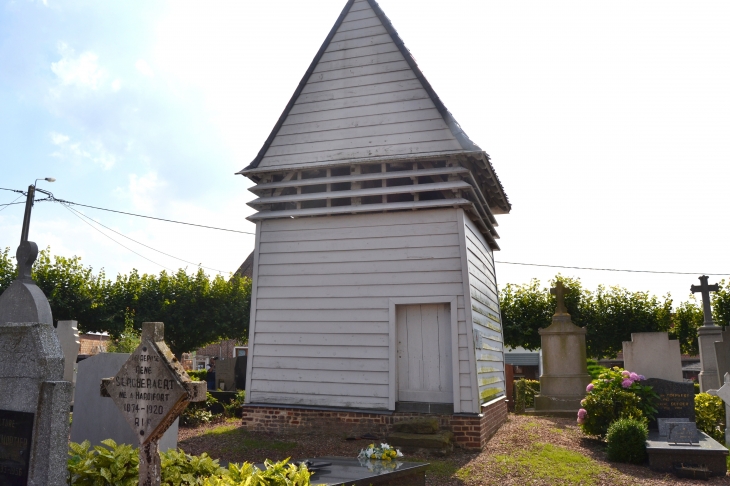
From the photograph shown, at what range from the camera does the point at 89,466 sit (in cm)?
557

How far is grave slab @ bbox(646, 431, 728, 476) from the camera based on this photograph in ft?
29.8

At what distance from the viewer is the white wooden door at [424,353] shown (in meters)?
11.1

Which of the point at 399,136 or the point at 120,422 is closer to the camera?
the point at 120,422

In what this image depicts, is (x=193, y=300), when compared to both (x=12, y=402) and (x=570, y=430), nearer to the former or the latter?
(x=570, y=430)

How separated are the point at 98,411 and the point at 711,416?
1237cm

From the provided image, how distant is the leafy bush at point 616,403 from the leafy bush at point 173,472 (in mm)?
7779

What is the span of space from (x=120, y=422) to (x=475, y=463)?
5.83 metres

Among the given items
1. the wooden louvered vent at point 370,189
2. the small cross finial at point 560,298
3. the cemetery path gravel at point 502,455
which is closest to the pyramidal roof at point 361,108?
the wooden louvered vent at point 370,189

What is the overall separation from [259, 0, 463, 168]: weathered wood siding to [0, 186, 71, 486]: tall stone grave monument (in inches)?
321

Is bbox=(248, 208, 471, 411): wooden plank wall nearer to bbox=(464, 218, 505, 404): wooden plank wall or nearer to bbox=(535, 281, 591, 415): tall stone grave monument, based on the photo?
bbox=(464, 218, 505, 404): wooden plank wall

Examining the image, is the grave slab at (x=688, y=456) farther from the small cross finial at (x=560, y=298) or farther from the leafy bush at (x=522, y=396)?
the leafy bush at (x=522, y=396)

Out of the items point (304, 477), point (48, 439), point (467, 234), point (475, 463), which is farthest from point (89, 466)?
point (467, 234)

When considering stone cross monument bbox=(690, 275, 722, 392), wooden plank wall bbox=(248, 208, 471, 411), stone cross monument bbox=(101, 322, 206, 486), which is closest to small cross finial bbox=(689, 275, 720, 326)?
stone cross monument bbox=(690, 275, 722, 392)

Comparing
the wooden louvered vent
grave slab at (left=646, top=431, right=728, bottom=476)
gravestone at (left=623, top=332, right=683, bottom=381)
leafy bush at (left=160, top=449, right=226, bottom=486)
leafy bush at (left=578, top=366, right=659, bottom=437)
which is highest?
the wooden louvered vent
